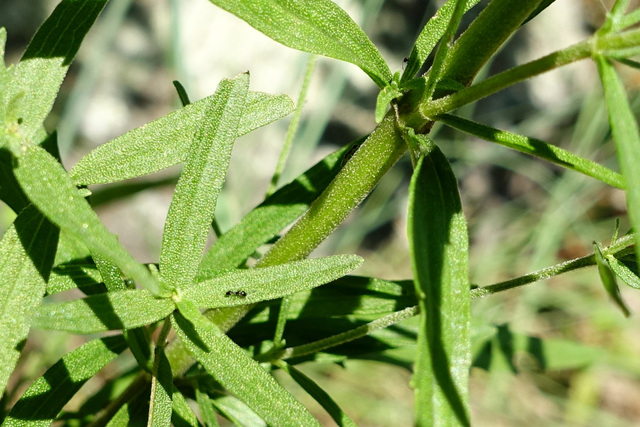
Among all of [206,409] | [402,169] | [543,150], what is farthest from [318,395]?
[402,169]

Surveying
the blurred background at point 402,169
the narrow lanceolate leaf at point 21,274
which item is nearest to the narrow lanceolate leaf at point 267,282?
the narrow lanceolate leaf at point 21,274

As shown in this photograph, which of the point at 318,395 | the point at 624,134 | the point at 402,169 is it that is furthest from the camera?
the point at 402,169

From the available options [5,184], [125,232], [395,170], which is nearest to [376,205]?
[395,170]

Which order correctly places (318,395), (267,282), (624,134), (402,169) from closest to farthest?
(624,134) < (267,282) < (318,395) < (402,169)

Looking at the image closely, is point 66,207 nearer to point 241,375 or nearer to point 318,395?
point 241,375

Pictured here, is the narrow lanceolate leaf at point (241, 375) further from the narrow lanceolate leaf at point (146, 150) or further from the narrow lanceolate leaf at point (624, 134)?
the narrow lanceolate leaf at point (624, 134)

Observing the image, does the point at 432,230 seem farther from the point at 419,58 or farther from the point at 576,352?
the point at 576,352

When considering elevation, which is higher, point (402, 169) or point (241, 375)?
point (402, 169)
